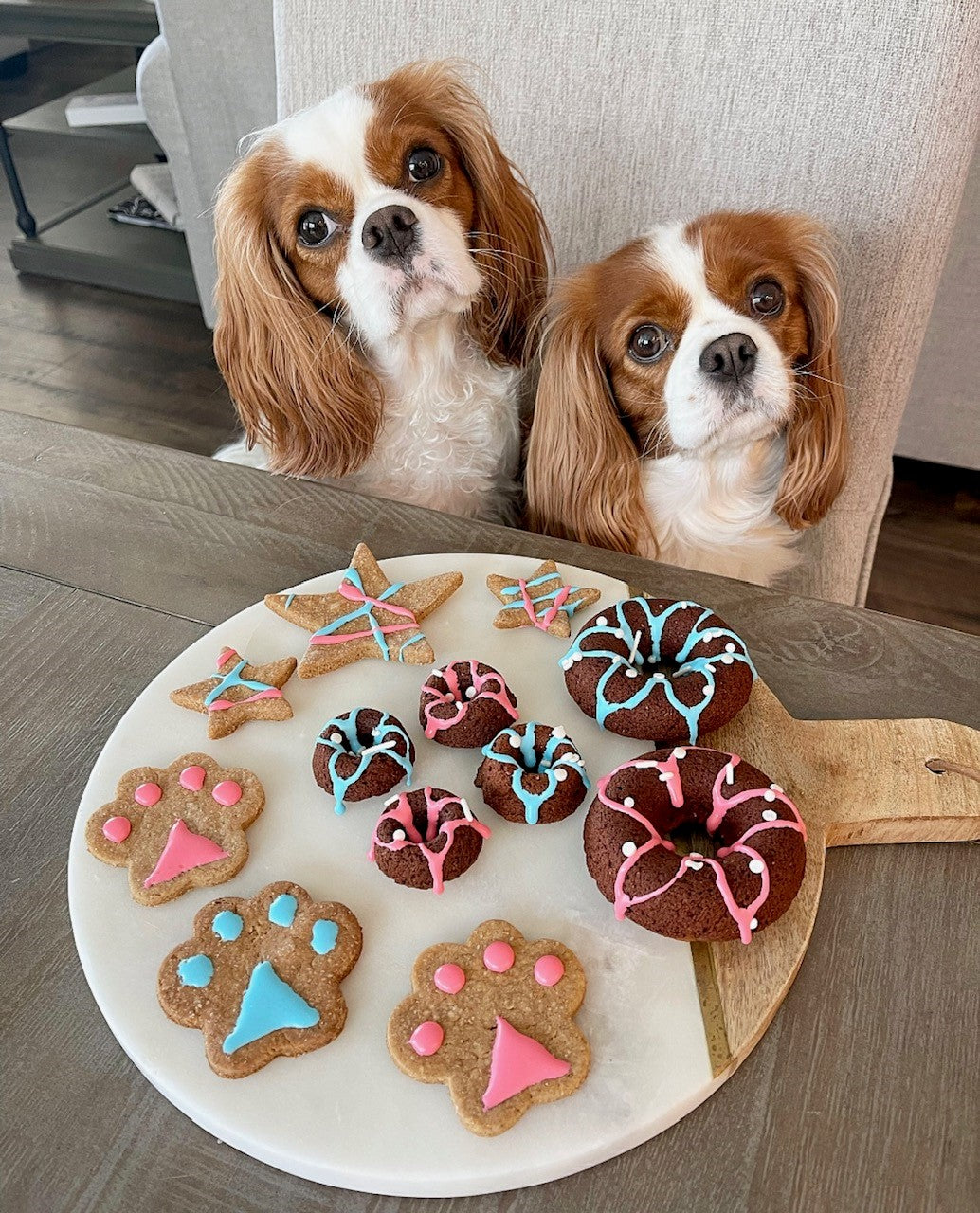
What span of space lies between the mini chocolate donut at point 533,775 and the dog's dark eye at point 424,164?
2.09 ft

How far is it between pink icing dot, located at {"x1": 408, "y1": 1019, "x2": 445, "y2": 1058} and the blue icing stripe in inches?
2.2

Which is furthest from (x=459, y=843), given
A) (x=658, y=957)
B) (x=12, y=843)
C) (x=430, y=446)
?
(x=430, y=446)

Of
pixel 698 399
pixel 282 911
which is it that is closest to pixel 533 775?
pixel 282 911

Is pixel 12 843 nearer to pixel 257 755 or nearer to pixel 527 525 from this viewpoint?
pixel 257 755

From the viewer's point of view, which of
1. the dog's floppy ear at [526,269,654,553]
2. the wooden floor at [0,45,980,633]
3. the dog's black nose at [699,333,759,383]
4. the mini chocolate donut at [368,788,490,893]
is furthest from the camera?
the wooden floor at [0,45,980,633]

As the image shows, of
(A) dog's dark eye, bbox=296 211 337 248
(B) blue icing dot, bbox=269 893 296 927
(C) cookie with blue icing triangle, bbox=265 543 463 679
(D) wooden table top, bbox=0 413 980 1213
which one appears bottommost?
(D) wooden table top, bbox=0 413 980 1213

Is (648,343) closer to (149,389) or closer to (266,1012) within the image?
(266,1012)

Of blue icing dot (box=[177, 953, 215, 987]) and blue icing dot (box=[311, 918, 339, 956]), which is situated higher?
blue icing dot (box=[311, 918, 339, 956])

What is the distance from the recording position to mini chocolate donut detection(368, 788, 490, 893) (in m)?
0.59

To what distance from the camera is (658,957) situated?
1.86ft

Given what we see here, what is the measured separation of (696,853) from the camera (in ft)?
2.01

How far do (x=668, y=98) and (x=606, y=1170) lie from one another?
105cm

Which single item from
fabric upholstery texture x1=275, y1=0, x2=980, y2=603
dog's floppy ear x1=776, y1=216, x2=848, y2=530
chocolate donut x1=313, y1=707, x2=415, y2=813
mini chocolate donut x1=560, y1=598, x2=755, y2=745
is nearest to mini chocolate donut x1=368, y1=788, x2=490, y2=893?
chocolate donut x1=313, y1=707, x2=415, y2=813

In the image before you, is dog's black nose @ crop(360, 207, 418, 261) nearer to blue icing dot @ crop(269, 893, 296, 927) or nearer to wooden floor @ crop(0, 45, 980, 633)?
blue icing dot @ crop(269, 893, 296, 927)
